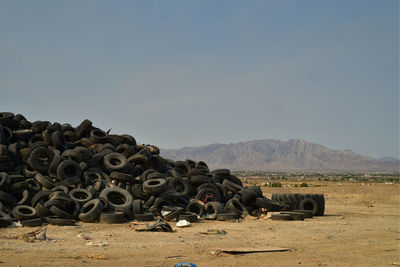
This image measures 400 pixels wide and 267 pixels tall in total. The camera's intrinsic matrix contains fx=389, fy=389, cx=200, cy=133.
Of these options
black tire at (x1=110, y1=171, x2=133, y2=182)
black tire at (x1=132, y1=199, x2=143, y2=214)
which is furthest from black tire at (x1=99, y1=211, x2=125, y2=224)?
black tire at (x1=110, y1=171, x2=133, y2=182)

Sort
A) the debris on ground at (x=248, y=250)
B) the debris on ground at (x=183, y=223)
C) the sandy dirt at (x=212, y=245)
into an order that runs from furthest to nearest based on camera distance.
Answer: the debris on ground at (x=183, y=223) → the debris on ground at (x=248, y=250) → the sandy dirt at (x=212, y=245)

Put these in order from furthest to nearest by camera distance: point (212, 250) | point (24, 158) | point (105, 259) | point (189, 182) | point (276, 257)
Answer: point (189, 182) → point (24, 158) → point (212, 250) → point (276, 257) → point (105, 259)

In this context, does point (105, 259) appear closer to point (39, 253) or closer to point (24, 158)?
point (39, 253)

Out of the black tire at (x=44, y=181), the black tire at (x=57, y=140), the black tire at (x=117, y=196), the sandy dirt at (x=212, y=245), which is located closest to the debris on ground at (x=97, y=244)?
the sandy dirt at (x=212, y=245)

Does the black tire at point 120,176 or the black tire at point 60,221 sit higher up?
the black tire at point 120,176

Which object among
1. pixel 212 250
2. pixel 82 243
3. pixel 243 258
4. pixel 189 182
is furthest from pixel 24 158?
pixel 243 258

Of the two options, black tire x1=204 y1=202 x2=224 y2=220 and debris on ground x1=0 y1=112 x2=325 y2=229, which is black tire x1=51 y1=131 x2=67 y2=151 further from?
black tire x1=204 y1=202 x2=224 y2=220

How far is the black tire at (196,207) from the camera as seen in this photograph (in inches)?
649

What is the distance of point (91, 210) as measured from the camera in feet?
45.4

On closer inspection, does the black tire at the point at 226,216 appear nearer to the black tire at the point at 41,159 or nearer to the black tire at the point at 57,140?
the black tire at the point at 41,159

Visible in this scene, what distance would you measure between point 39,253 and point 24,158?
9.82 m

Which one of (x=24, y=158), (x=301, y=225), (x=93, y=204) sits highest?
(x=24, y=158)

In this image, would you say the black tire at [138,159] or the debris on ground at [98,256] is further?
the black tire at [138,159]

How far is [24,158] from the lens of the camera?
17.3m
